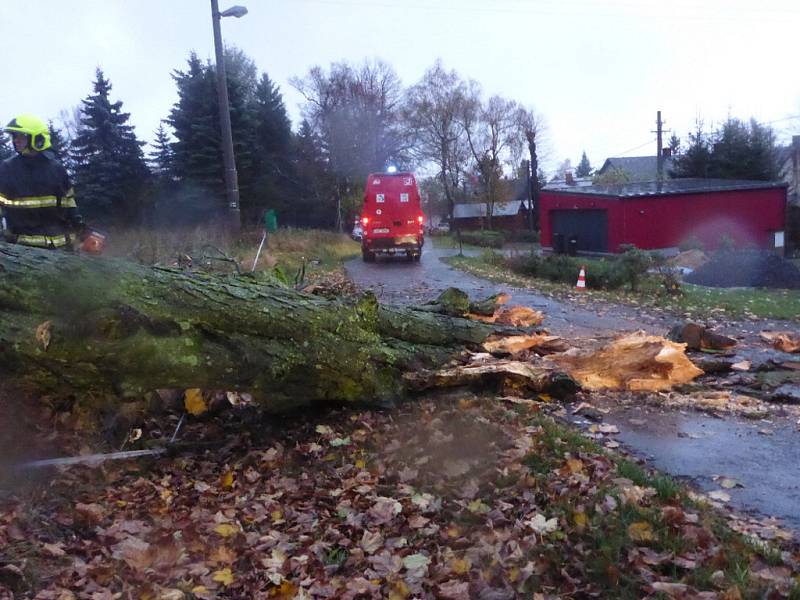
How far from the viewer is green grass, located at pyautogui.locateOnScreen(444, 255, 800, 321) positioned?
1327 centimetres

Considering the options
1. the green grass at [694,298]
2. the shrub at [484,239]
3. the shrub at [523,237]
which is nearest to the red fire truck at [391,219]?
the green grass at [694,298]

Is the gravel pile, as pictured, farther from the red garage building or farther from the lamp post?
the lamp post

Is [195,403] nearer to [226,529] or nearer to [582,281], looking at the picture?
[226,529]

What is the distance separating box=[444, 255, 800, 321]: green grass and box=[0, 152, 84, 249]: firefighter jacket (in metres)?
10.1

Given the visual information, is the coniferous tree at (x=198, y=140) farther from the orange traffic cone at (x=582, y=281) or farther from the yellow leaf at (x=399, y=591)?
the yellow leaf at (x=399, y=591)

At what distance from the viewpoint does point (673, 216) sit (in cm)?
3177

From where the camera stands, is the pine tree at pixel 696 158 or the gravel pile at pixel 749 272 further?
the pine tree at pixel 696 158

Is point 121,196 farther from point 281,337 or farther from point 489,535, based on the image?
point 489,535

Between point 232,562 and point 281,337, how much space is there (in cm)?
194

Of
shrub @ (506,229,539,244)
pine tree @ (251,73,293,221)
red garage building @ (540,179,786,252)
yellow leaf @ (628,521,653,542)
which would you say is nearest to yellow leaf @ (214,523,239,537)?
yellow leaf @ (628,521,653,542)

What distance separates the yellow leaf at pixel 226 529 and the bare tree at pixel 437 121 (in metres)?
55.7

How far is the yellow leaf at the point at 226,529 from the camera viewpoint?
158 inches

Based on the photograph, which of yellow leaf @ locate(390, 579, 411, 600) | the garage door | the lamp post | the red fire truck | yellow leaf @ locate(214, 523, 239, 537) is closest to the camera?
yellow leaf @ locate(390, 579, 411, 600)

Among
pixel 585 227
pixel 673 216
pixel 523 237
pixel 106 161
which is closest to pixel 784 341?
pixel 673 216
